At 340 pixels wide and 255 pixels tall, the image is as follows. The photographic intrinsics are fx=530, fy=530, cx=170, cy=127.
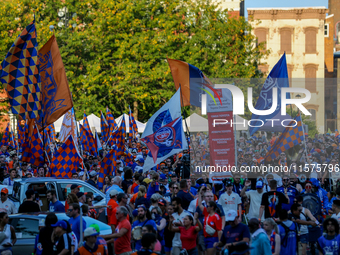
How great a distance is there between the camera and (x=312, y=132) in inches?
1722

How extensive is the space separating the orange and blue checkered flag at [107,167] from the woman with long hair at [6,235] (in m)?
6.32

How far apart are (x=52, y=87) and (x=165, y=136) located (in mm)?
3321

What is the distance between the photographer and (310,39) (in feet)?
201

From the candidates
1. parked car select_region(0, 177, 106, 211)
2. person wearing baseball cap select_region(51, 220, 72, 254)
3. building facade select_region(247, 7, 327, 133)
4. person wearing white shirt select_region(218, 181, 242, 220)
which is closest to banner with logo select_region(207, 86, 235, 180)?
person wearing white shirt select_region(218, 181, 242, 220)

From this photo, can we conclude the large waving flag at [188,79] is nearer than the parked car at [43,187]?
No

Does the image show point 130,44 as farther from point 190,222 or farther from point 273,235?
point 273,235

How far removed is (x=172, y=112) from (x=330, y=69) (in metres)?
54.8

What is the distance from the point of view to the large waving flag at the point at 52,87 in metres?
13.8

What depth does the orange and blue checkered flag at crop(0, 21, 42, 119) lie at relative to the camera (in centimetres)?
1418

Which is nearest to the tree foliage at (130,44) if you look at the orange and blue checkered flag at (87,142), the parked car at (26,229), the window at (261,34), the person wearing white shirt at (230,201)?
the orange and blue checkered flag at (87,142)

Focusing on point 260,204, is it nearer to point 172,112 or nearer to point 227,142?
point 227,142

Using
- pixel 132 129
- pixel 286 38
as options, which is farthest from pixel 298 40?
pixel 132 129

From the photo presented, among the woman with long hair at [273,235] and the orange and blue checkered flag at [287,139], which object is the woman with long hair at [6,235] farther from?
the orange and blue checkered flag at [287,139]

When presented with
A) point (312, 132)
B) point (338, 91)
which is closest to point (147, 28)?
point (312, 132)
